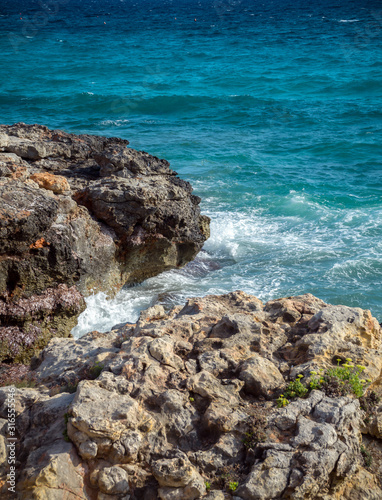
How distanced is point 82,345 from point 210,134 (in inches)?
953

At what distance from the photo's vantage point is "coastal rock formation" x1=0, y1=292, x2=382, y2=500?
4.96 m

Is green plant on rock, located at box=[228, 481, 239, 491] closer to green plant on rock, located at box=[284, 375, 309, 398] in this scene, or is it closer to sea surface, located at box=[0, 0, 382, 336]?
green plant on rock, located at box=[284, 375, 309, 398]

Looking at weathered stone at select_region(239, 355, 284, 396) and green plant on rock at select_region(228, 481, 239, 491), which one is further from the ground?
weathered stone at select_region(239, 355, 284, 396)

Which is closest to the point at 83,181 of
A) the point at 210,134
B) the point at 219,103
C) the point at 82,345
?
the point at 82,345

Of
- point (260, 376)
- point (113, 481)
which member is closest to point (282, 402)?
point (260, 376)

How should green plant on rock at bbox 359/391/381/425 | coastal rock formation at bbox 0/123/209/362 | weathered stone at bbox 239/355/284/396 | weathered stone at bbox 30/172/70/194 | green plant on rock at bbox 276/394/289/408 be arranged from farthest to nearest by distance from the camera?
weathered stone at bbox 30/172/70/194 < coastal rock formation at bbox 0/123/209/362 < weathered stone at bbox 239/355/284/396 < green plant on rock at bbox 359/391/381/425 < green plant on rock at bbox 276/394/289/408

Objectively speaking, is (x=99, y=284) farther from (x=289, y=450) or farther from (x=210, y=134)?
(x=210, y=134)

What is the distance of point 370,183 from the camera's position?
22.7m

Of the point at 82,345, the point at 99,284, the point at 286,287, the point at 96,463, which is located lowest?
the point at 286,287

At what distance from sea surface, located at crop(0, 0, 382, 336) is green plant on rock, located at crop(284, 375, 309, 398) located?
24.0ft

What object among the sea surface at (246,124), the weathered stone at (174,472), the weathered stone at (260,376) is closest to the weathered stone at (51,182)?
the sea surface at (246,124)

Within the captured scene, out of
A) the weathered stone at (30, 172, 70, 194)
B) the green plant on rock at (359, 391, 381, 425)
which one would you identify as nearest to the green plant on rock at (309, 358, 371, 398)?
the green plant on rock at (359, 391, 381, 425)

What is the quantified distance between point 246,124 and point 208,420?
28.5 meters

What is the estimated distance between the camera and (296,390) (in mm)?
5977
